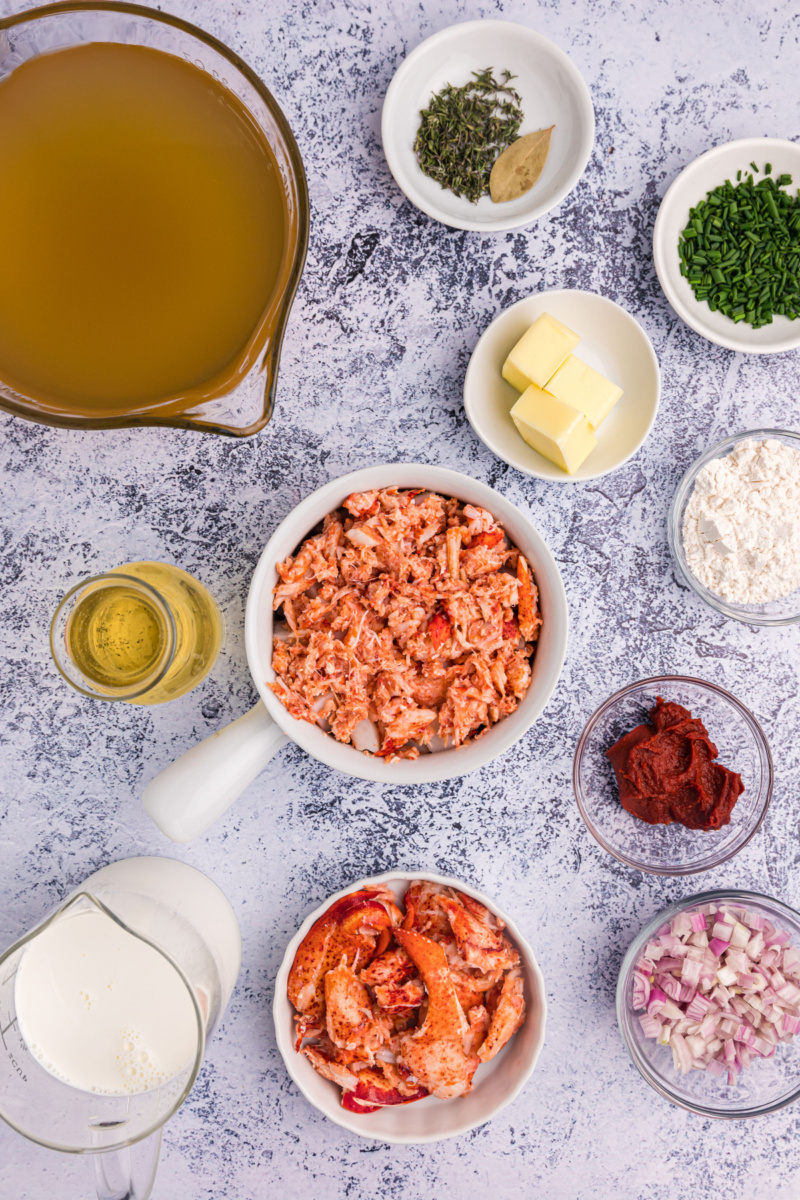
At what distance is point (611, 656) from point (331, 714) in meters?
Answer: 0.67

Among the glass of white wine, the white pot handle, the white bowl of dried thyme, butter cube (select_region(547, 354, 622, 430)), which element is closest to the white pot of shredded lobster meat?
the white pot handle

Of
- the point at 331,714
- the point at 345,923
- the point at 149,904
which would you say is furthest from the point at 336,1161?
the point at 331,714

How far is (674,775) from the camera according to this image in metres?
1.74

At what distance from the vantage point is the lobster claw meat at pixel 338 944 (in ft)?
5.55

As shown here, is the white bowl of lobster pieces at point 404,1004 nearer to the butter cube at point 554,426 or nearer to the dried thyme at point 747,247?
the butter cube at point 554,426

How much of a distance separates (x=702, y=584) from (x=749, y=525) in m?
0.16

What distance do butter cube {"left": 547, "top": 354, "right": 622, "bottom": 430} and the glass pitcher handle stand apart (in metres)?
1.69

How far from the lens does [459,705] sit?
1553mm

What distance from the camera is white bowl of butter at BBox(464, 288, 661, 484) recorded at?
1.70 metres

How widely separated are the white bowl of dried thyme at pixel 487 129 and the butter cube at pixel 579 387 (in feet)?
1.09

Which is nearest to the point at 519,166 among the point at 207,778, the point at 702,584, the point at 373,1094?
the point at 702,584

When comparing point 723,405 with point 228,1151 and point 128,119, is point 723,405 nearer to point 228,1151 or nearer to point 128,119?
point 128,119

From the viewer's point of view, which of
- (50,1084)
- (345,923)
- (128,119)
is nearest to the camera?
(128,119)

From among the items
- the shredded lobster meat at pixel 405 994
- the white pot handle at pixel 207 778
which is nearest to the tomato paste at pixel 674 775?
the shredded lobster meat at pixel 405 994
